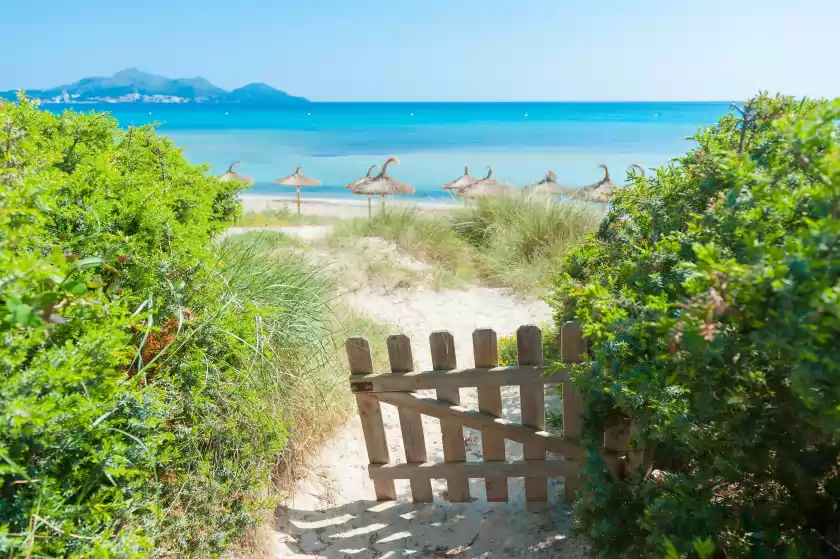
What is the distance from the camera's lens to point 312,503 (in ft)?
11.2

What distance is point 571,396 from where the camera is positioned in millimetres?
3041

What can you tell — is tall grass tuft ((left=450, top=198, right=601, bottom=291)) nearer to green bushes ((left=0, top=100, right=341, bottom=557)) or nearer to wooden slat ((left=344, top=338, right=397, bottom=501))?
green bushes ((left=0, top=100, right=341, bottom=557))

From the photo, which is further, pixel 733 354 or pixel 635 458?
pixel 635 458

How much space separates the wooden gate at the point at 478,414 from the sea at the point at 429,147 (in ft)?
68.7

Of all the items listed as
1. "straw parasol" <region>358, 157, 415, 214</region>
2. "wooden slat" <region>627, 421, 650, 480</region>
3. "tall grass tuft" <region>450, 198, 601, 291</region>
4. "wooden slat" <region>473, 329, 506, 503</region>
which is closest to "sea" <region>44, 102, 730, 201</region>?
"straw parasol" <region>358, 157, 415, 214</region>

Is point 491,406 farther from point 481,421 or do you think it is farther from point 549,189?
point 549,189

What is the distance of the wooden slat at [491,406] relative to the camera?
3004 millimetres

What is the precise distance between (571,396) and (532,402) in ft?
0.75

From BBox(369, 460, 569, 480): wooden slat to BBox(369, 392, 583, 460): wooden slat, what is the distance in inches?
4.8

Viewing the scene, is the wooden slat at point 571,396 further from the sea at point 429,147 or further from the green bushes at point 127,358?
the sea at point 429,147

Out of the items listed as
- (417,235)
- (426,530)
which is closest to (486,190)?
(417,235)

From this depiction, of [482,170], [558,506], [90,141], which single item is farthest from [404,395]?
[482,170]

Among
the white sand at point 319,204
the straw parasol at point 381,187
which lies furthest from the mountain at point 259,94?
the straw parasol at point 381,187

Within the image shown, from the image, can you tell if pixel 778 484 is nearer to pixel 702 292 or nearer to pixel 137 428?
pixel 702 292
